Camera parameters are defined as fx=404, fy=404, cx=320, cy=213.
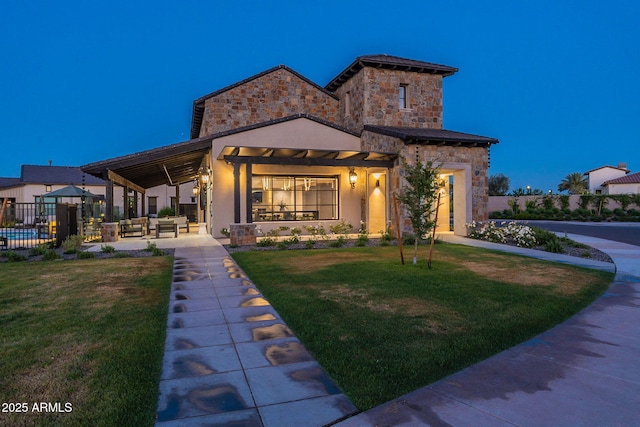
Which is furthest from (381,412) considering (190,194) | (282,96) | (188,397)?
(190,194)

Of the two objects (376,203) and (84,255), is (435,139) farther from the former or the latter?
(84,255)

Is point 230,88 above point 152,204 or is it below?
above

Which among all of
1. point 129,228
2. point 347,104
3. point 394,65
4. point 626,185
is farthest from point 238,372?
point 626,185

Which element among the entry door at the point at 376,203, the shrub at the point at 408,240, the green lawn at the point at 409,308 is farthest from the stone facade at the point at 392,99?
the green lawn at the point at 409,308

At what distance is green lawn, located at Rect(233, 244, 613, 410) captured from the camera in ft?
12.6

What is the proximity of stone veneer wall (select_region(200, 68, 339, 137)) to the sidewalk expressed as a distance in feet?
57.5

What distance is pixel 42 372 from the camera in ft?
12.2

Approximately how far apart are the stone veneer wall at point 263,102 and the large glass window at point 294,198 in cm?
404

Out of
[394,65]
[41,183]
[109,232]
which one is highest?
[394,65]

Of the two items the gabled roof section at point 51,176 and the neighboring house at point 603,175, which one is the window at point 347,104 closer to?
the gabled roof section at point 51,176

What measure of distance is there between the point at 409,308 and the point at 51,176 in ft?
145

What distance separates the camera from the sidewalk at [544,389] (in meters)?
2.91

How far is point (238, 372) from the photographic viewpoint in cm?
380

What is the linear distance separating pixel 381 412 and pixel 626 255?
11.8 metres
